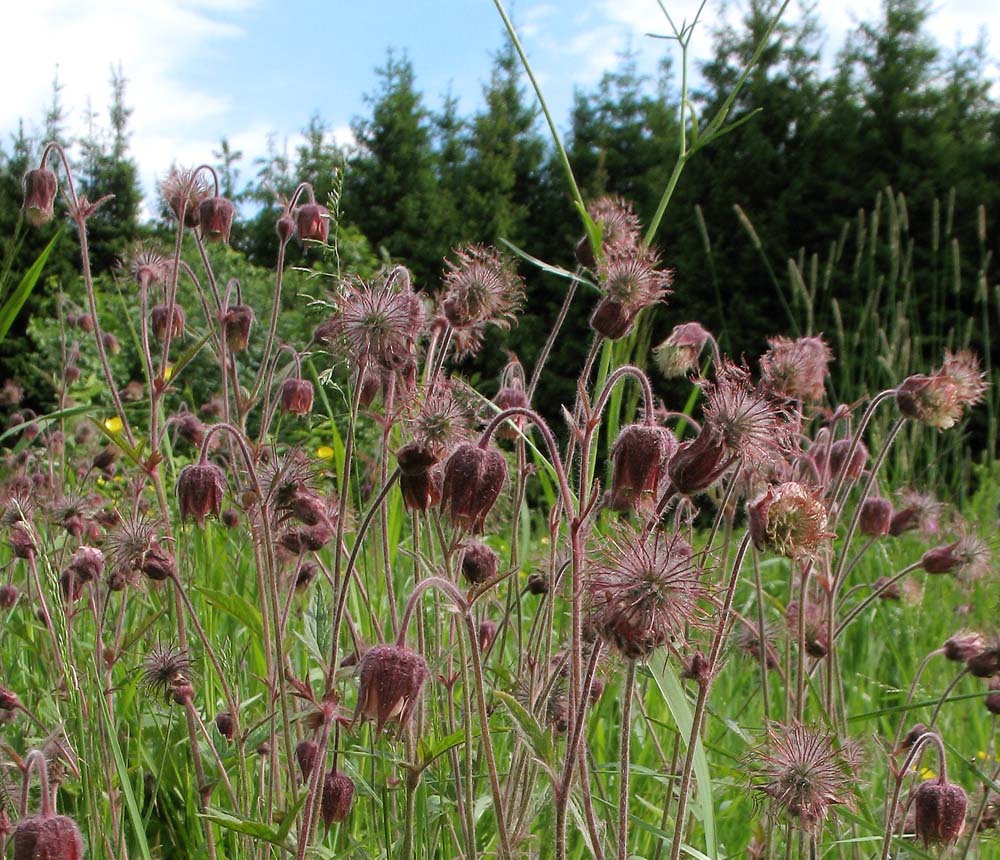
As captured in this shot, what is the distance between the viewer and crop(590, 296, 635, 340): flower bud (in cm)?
156

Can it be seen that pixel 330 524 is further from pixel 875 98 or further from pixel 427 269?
pixel 875 98

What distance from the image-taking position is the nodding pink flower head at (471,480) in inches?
55.0

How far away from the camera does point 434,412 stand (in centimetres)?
154

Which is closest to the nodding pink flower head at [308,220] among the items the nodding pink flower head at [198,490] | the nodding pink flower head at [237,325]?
the nodding pink flower head at [237,325]

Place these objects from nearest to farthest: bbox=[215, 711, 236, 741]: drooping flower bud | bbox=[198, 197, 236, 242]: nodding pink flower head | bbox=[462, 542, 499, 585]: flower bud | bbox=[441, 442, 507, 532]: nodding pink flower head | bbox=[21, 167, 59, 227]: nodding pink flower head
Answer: bbox=[441, 442, 507, 532]: nodding pink flower head
bbox=[462, 542, 499, 585]: flower bud
bbox=[215, 711, 236, 741]: drooping flower bud
bbox=[21, 167, 59, 227]: nodding pink flower head
bbox=[198, 197, 236, 242]: nodding pink flower head

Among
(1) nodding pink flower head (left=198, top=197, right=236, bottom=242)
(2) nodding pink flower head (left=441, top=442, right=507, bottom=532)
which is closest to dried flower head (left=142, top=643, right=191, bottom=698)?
(2) nodding pink flower head (left=441, top=442, right=507, bottom=532)

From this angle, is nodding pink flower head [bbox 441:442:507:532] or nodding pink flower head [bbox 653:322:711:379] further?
nodding pink flower head [bbox 653:322:711:379]

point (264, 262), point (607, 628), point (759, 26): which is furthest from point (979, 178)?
point (607, 628)

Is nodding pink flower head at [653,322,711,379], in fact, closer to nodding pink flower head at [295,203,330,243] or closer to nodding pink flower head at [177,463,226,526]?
nodding pink flower head at [295,203,330,243]

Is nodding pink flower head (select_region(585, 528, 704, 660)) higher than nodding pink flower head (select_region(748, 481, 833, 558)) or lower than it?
lower

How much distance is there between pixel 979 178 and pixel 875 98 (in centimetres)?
194

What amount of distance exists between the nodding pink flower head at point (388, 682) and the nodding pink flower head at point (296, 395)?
108cm

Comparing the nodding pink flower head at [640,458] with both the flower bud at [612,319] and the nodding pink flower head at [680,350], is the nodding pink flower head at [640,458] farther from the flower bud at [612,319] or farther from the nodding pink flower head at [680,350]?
the nodding pink flower head at [680,350]

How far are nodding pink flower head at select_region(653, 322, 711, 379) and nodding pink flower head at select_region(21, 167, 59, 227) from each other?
1.42 metres
